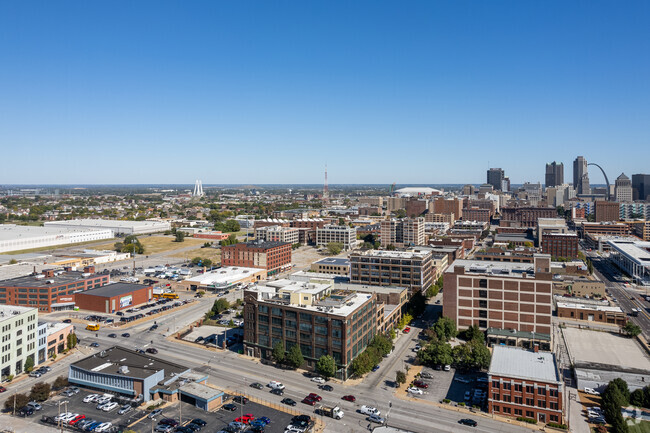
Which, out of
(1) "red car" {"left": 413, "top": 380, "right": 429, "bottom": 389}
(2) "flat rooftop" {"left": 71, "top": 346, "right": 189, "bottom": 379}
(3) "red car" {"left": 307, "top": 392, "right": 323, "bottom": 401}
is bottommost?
(1) "red car" {"left": 413, "top": 380, "right": 429, "bottom": 389}

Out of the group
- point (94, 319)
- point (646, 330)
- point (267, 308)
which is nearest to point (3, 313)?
point (94, 319)

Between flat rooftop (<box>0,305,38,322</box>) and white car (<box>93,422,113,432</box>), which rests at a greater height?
flat rooftop (<box>0,305,38,322</box>)

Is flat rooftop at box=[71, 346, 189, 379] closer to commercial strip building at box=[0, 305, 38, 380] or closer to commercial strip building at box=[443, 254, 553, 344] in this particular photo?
commercial strip building at box=[0, 305, 38, 380]

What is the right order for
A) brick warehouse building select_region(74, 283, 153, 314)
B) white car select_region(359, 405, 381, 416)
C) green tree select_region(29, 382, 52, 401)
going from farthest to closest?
brick warehouse building select_region(74, 283, 153, 314) < green tree select_region(29, 382, 52, 401) < white car select_region(359, 405, 381, 416)

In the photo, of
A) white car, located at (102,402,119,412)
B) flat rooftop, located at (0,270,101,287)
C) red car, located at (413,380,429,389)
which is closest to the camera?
white car, located at (102,402,119,412)

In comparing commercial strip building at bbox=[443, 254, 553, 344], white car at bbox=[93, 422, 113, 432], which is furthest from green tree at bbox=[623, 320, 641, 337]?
white car at bbox=[93, 422, 113, 432]

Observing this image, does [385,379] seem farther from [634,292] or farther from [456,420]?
[634,292]

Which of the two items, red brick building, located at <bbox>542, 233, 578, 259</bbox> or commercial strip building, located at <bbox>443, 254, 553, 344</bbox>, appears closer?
commercial strip building, located at <bbox>443, 254, 553, 344</bbox>
